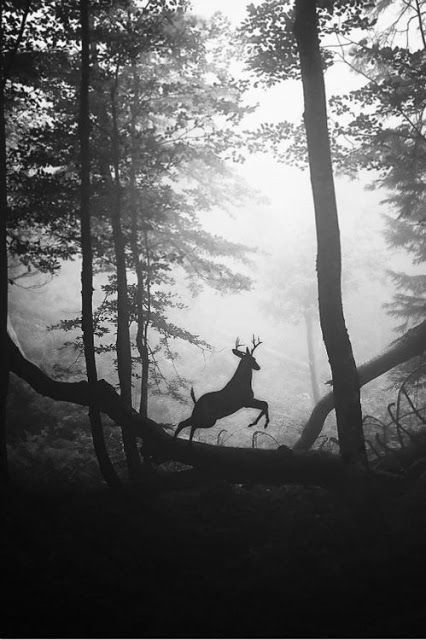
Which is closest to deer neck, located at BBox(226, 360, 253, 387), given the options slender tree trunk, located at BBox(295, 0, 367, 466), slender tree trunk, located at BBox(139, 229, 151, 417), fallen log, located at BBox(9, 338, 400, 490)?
slender tree trunk, located at BBox(295, 0, 367, 466)

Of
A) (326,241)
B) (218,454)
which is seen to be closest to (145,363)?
(218,454)

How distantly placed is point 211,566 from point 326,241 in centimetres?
552

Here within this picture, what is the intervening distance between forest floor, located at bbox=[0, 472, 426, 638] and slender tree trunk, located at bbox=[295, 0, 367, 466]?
1.45 meters

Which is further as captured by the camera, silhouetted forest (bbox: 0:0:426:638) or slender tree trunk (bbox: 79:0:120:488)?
slender tree trunk (bbox: 79:0:120:488)

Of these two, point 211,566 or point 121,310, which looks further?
point 121,310

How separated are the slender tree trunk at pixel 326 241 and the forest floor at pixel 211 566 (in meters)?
1.45

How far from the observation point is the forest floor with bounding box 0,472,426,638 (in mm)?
3863

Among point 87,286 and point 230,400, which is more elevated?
point 87,286

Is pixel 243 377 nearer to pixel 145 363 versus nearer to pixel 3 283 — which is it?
pixel 145 363

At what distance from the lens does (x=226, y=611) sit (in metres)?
4.09

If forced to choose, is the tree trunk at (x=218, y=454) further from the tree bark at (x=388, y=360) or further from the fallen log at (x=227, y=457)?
the tree bark at (x=388, y=360)

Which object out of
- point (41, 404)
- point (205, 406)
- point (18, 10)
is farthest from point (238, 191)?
point (41, 404)

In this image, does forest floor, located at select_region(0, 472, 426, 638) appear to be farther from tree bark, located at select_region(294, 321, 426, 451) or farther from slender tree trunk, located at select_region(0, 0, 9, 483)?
tree bark, located at select_region(294, 321, 426, 451)

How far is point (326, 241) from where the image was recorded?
675 centimetres
